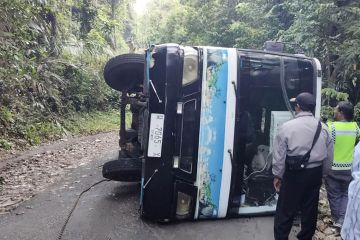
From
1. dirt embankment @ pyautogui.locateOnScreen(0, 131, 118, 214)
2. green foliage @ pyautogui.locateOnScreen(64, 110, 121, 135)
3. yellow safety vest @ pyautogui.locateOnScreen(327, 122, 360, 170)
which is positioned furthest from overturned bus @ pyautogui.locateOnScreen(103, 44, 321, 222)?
green foliage @ pyautogui.locateOnScreen(64, 110, 121, 135)

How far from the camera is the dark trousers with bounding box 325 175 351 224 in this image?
4219mm

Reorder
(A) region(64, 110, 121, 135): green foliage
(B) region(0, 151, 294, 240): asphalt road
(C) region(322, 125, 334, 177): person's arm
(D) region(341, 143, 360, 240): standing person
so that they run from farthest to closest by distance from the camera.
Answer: (A) region(64, 110, 121, 135): green foliage
(B) region(0, 151, 294, 240): asphalt road
(C) region(322, 125, 334, 177): person's arm
(D) region(341, 143, 360, 240): standing person

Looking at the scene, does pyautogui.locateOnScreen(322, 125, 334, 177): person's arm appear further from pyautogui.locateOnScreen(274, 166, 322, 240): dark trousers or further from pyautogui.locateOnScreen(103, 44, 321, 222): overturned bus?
pyautogui.locateOnScreen(103, 44, 321, 222): overturned bus

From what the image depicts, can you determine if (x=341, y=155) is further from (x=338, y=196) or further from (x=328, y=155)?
(x=328, y=155)

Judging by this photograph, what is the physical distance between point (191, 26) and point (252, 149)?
14.4 metres

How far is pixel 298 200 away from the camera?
11.7ft

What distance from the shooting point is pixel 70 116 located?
12969 mm

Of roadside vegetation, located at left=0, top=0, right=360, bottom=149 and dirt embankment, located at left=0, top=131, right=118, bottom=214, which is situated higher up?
roadside vegetation, located at left=0, top=0, right=360, bottom=149

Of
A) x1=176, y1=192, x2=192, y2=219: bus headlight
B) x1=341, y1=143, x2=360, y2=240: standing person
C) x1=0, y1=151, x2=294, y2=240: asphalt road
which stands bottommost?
x1=0, y1=151, x2=294, y2=240: asphalt road

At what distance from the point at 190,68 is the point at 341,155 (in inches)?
80.0

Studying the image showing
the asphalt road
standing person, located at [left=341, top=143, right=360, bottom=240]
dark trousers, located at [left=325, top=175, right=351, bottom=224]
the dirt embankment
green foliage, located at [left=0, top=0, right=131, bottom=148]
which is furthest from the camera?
green foliage, located at [left=0, top=0, right=131, bottom=148]

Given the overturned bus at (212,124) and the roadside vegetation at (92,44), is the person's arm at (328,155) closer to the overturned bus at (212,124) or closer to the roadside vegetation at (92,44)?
the overturned bus at (212,124)

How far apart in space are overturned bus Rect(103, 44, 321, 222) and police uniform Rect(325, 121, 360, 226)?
1.06 ft

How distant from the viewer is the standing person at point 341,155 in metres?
4.11
